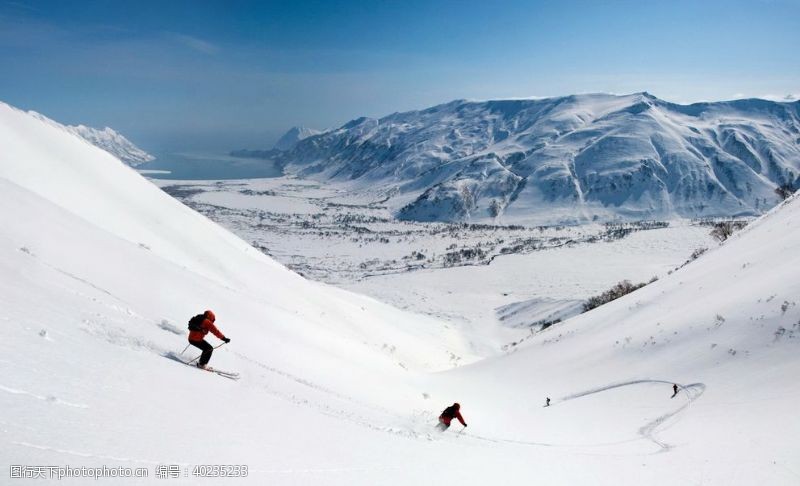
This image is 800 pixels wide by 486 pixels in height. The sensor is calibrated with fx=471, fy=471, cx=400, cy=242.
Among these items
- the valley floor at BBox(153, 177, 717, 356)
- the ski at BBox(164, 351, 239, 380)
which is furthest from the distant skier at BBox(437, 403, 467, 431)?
the valley floor at BBox(153, 177, 717, 356)

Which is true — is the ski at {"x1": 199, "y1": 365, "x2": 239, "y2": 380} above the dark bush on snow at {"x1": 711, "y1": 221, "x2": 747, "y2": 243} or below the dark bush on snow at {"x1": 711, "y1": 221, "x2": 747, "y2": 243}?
below

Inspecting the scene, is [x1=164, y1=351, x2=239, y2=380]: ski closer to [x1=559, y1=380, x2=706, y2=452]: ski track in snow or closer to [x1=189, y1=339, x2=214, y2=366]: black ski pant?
[x1=189, y1=339, x2=214, y2=366]: black ski pant

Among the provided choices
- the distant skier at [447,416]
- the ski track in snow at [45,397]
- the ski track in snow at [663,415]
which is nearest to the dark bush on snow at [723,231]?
the ski track in snow at [663,415]

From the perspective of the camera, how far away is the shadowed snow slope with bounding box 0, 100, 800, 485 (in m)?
7.38

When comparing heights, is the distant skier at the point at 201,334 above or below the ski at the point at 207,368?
above

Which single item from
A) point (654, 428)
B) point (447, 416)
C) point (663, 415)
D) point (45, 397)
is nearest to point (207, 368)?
point (45, 397)

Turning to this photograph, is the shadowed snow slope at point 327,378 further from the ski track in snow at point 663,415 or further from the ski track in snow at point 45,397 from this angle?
the ski track in snow at point 663,415

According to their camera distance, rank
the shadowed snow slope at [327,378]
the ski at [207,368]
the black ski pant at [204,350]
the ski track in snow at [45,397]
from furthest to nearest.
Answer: the black ski pant at [204,350] → the ski at [207,368] → the shadowed snow slope at [327,378] → the ski track in snow at [45,397]

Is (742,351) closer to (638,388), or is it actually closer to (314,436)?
(638,388)

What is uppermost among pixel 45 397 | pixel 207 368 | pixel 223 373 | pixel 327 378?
pixel 45 397

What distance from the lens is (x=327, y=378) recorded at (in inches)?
698

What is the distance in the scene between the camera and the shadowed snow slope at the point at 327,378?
7.38 meters

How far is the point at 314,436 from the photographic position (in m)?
9.20

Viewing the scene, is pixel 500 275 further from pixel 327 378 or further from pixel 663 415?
pixel 327 378
